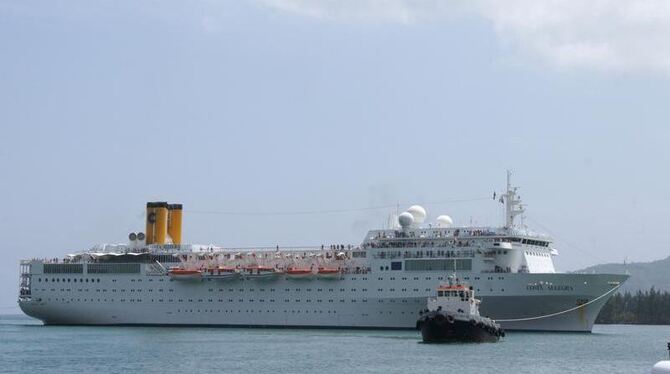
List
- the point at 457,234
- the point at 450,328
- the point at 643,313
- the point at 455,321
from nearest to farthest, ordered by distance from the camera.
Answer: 1. the point at 455,321
2. the point at 450,328
3. the point at 457,234
4. the point at 643,313

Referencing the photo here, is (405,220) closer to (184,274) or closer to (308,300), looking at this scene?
(308,300)

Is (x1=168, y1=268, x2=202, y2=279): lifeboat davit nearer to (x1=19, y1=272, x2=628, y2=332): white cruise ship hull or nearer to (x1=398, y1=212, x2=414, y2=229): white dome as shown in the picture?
(x1=19, y1=272, x2=628, y2=332): white cruise ship hull

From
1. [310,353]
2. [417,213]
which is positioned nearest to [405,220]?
[417,213]

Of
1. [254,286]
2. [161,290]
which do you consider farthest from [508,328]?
[161,290]

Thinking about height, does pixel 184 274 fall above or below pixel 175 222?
below

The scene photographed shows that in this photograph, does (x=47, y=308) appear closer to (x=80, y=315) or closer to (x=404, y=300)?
(x=80, y=315)

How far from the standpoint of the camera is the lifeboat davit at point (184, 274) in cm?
7588

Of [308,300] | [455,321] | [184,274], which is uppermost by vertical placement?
[184,274]

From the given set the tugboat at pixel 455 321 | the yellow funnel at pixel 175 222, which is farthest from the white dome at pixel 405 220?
the yellow funnel at pixel 175 222

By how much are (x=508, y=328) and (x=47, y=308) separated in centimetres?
3388

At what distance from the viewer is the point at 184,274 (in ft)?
250

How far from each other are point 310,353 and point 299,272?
811 inches

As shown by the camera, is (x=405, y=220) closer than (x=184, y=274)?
Yes

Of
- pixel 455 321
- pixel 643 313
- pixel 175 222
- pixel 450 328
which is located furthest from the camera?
pixel 643 313
